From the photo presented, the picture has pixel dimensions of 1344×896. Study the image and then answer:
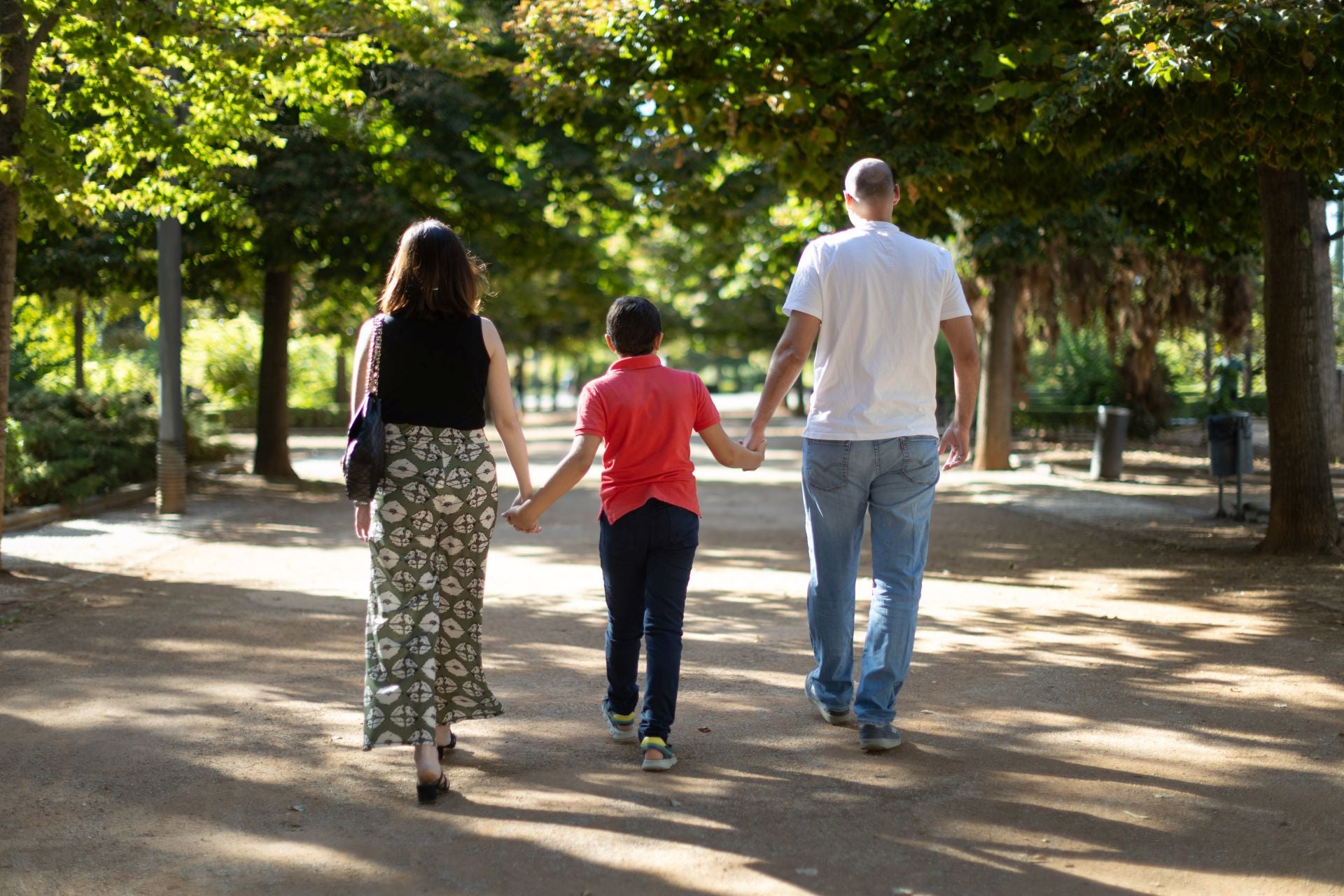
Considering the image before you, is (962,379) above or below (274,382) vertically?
below

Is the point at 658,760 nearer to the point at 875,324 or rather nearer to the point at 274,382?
the point at 875,324

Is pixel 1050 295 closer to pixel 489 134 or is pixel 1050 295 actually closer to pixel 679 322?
pixel 489 134

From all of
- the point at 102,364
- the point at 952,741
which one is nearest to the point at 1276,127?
the point at 952,741

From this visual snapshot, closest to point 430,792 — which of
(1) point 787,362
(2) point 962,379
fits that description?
(1) point 787,362

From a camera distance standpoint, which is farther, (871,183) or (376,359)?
(871,183)

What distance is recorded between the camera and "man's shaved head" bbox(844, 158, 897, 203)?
17.0 ft

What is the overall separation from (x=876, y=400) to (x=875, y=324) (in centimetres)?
28

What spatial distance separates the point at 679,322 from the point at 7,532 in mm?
33520

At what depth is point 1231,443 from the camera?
1295 cm

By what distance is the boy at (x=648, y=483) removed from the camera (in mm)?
4801

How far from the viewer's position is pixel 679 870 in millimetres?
3836

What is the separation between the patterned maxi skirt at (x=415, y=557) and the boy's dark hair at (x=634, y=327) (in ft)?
2.01

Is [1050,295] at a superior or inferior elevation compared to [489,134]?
inferior

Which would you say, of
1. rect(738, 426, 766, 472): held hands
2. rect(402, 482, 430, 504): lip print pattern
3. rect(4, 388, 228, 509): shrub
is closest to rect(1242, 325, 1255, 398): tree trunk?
rect(4, 388, 228, 509): shrub
